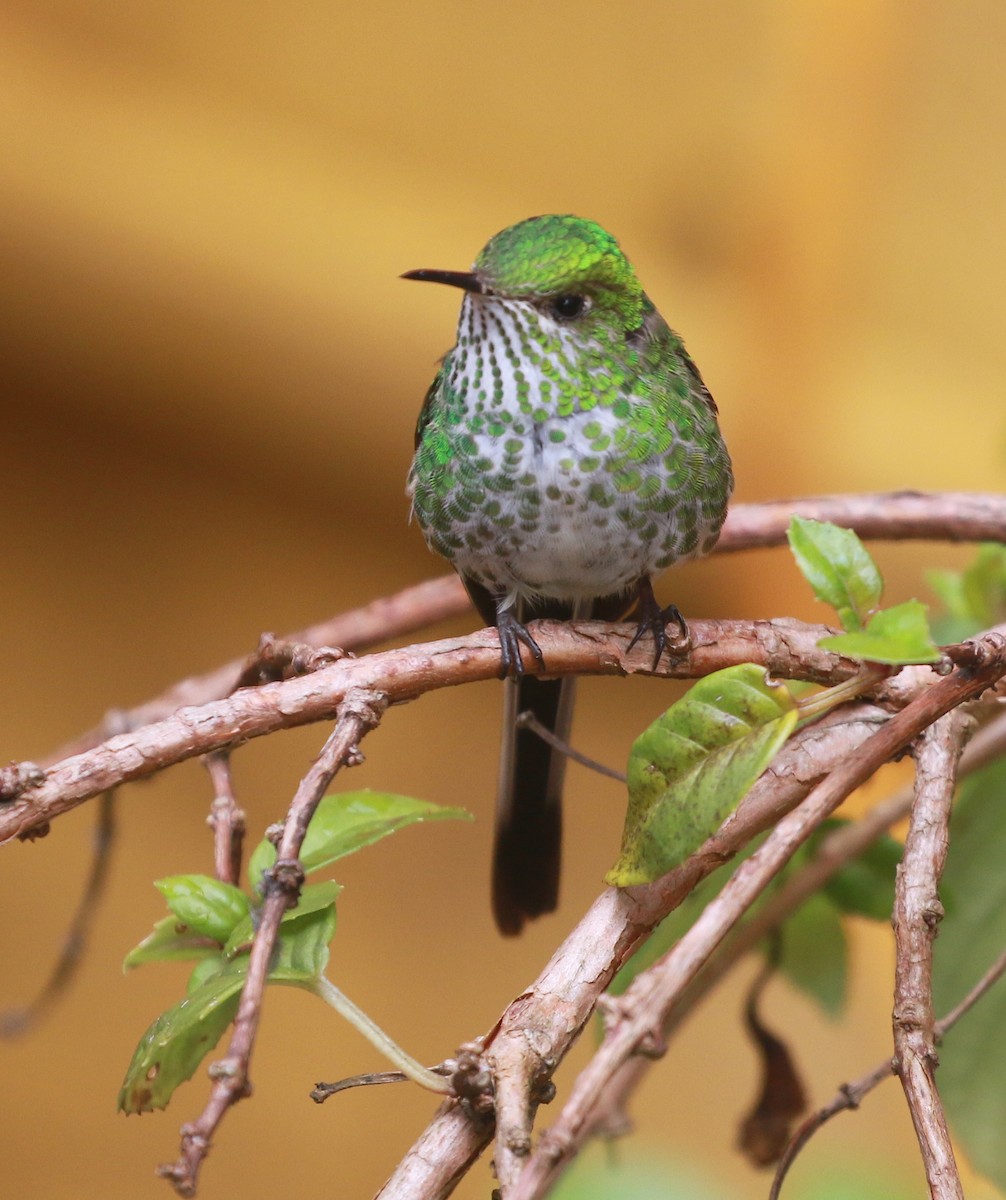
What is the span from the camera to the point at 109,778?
73cm

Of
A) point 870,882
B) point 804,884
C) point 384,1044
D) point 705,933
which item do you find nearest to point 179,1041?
point 384,1044

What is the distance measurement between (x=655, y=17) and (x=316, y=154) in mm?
844

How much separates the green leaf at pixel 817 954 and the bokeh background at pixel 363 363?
3.16 ft

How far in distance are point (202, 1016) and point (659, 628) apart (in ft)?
1.84

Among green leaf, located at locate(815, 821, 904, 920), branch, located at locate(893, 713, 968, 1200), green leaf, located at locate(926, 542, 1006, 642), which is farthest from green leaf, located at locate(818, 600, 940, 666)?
green leaf, located at locate(926, 542, 1006, 642)

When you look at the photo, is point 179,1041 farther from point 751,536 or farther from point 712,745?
point 751,536

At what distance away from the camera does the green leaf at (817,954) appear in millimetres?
1386

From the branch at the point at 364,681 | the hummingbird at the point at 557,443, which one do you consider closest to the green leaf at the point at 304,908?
the branch at the point at 364,681

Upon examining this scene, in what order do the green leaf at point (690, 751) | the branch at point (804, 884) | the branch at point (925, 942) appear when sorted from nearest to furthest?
1. the branch at point (925, 942)
2. the green leaf at point (690, 751)
3. the branch at point (804, 884)

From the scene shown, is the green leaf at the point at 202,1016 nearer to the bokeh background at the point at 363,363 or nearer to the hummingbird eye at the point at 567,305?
the hummingbird eye at the point at 567,305

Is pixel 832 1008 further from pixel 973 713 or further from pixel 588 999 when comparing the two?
pixel 588 999

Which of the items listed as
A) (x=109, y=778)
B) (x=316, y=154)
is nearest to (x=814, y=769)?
(x=109, y=778)

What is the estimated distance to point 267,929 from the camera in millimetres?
592

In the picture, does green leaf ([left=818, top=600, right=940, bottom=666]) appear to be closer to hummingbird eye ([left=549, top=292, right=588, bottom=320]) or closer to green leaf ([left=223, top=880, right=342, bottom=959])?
green leaf ([left=223, top=880, right=342, bottom=959])
